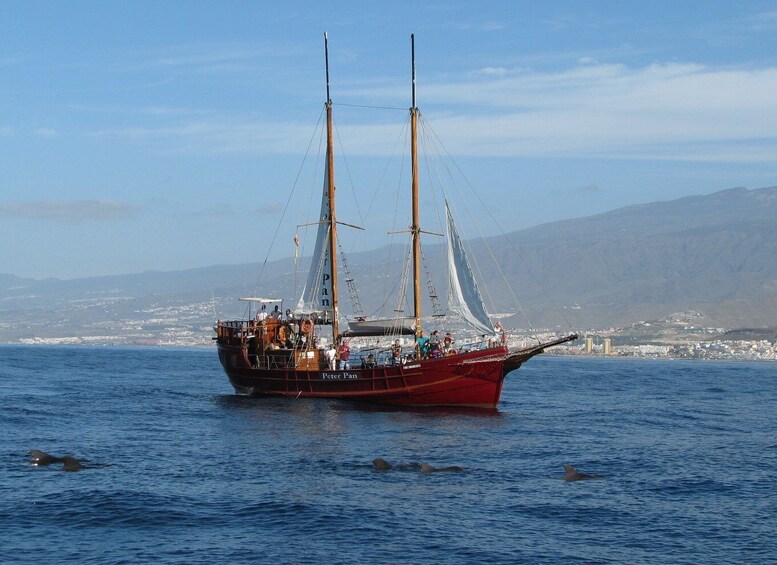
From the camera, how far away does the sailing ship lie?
67.3 m

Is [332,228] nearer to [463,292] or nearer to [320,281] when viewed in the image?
[320,281]

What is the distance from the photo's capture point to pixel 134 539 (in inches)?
1335

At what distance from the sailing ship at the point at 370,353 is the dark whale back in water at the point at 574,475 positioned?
70.9 feet

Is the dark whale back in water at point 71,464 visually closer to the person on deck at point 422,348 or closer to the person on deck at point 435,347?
the person on deck at point 435,347

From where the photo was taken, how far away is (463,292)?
69.0m

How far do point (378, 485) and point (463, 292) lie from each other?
28465mm

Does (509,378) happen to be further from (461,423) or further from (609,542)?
(609,542)

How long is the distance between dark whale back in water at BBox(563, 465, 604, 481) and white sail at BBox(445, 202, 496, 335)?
2461cm

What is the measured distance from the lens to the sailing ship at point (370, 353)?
221ft

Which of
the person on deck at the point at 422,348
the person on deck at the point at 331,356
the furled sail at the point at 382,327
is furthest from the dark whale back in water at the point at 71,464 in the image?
the furled sail at the point at 382,327

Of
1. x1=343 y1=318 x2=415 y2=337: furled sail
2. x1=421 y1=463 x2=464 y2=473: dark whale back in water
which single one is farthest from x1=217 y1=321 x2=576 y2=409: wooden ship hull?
x1=421 y1=463 x2=464 y2=473: dark whale back in water

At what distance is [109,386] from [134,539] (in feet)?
196

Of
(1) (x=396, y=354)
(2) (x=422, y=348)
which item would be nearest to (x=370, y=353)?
(1) (x=396, y=354)

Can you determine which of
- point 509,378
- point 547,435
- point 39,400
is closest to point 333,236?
point 39,400
